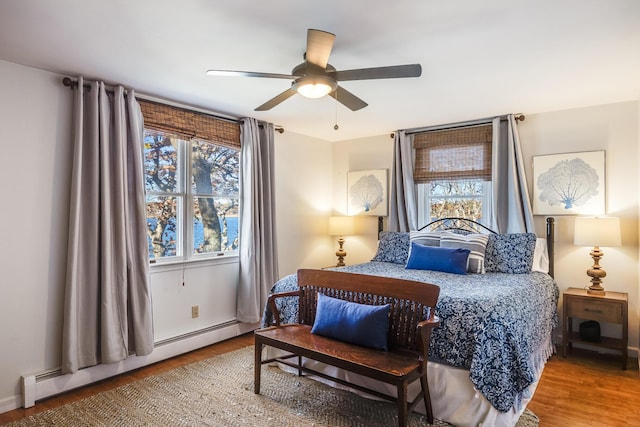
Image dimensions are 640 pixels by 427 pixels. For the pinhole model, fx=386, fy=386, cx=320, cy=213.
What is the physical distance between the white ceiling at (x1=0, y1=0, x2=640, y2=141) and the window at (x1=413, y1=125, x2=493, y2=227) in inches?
31.4

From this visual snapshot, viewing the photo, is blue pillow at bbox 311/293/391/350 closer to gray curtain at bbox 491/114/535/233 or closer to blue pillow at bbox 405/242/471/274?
blue pillow at bbox 405/242/471/274

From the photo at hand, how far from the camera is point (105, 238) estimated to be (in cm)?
293

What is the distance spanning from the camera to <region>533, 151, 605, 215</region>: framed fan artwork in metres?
3.61

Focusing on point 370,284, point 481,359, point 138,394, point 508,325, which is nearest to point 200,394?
point 138,394

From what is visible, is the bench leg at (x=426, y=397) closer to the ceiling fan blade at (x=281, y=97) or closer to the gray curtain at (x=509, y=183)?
the ceiling fan blade at (x=281, y=97)

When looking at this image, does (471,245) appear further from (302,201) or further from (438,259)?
(302,201)

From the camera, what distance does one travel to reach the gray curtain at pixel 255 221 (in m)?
4.08

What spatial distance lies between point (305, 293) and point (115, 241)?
1.55 meters

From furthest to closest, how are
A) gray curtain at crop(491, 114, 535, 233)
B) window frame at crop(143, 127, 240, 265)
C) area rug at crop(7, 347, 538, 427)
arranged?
1. gray curtain at crop(491, 114, 535, 233)
2. window frame at crop(143, 127, 240, 265)
3. area rug at crop(7, 347, 538, 427)

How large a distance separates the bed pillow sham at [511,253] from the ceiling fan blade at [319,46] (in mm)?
2514

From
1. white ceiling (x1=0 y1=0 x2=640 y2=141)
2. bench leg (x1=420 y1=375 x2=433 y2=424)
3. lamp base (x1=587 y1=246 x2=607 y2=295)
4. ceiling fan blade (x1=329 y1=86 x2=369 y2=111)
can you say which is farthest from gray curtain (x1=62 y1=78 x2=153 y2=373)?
lamp base (x1=587 y1=246 x2=607 y2=295)

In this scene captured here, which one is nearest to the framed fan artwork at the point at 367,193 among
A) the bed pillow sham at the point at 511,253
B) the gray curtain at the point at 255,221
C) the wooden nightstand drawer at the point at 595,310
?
the gray curtain at the point at 255,221

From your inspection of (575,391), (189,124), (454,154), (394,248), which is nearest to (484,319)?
(575,391)

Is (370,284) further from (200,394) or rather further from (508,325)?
(200,394)
